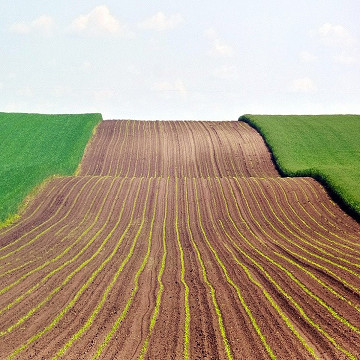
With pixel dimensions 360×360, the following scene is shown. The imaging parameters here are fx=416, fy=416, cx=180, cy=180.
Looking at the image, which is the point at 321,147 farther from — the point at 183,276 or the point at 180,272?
the point at 183,276

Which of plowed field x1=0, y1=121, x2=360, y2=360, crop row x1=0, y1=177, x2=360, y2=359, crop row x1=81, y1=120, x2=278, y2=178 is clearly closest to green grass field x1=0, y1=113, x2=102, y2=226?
plowed field x1=0, y1=121, x2=360, y2=360

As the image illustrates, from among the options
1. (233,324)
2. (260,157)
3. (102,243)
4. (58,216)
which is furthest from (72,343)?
(260,157)

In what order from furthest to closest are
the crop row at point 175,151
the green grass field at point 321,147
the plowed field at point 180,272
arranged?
the crop row at point 175,151
the green grass field at point 321,147
the plowed field at point 180,272

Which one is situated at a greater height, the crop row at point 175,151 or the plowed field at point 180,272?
the crop row at point 175,151

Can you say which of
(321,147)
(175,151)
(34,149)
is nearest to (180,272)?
(175,151)

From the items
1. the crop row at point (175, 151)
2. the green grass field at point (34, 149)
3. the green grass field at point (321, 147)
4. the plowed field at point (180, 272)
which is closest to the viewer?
the plowed field at point (180, 272)

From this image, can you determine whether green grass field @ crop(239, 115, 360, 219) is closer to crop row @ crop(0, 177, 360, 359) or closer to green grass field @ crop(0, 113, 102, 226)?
crop row @ crop(0, 177, 360, 359)

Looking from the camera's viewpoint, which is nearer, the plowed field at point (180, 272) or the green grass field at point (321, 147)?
the plowed field at point (180, 272)

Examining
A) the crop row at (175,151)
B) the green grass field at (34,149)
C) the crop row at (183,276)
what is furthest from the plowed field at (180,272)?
the crop row at (175,151)

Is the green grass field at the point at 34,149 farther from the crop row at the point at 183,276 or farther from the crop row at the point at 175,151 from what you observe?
the crop row at the point at 183,276
